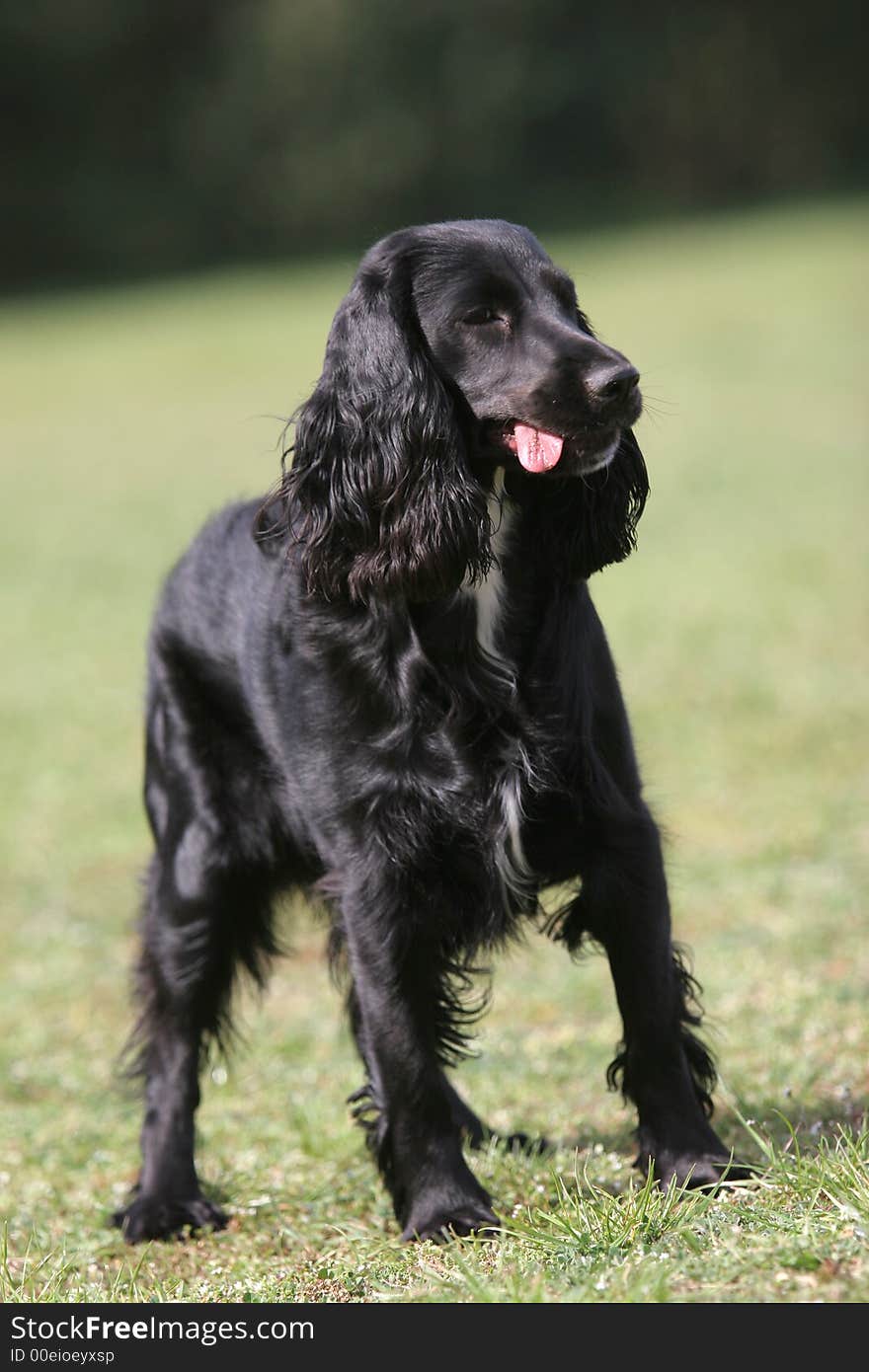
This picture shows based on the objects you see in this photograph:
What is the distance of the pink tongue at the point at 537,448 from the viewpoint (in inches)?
137

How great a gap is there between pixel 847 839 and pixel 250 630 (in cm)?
402

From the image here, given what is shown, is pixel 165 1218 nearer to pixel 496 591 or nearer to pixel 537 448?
pixel 496 591

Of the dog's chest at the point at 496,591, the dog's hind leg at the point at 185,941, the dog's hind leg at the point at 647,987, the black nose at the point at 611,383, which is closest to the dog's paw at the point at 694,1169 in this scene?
the dog's hind leg at the point at 647,987

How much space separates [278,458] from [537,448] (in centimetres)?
627

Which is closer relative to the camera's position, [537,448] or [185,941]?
[537,448]

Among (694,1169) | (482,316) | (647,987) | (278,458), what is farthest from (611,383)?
(278,458)

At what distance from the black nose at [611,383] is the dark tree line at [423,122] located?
125 feet

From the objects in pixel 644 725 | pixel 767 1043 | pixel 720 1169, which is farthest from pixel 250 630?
pixel 644 725

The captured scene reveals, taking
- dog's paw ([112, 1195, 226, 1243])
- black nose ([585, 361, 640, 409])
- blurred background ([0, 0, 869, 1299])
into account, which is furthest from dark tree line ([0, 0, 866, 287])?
black nose ([585, 361, 640, 409])

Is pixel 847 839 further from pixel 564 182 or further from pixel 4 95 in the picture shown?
pixel 4 95

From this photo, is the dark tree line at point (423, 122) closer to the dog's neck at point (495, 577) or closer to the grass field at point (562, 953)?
the grass field at point (562, 953)

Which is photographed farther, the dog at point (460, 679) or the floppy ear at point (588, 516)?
the floppy ear at point (588, 516)

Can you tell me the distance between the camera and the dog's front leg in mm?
3768

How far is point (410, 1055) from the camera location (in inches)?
150
